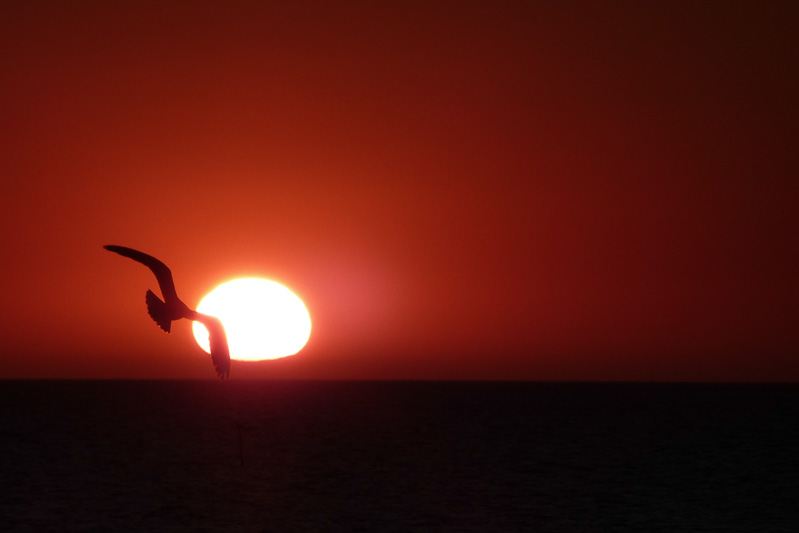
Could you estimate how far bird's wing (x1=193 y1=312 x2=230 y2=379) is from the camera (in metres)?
15.1

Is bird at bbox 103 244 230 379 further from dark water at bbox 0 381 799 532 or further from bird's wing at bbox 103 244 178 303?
dark water at bbox 0 381 799 532

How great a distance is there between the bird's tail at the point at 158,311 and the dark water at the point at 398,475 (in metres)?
11.0

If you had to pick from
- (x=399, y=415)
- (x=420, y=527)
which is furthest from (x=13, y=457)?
(x=399, y=415)

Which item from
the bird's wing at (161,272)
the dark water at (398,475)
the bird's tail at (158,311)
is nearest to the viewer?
the bird's wing at (161,272)

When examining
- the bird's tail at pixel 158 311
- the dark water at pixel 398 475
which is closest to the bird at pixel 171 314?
the bird's tail at pixel 158 311

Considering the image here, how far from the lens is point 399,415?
90.8 metres

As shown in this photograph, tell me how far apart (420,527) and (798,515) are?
12.4 meters

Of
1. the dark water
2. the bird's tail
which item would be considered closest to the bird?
the bird's tail

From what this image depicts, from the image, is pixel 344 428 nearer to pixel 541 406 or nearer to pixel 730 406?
pixel 541 406

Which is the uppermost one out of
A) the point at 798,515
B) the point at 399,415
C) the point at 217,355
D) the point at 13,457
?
the point at 399,415

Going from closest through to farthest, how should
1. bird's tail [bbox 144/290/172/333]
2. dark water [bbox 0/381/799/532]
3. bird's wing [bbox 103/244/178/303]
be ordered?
bird's wing [bbox 103/244/178/303] → bird's tail [bbox 144/290/172/333] → dark water [bbox 0/381/799/532]

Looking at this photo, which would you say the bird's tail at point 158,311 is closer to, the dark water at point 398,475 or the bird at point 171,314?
the bird at point 171,314

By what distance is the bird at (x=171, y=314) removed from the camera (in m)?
15.1

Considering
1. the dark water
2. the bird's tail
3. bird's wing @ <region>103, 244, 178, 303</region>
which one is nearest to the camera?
bird's wing @ <region>103, 244, 178, 303</region>
